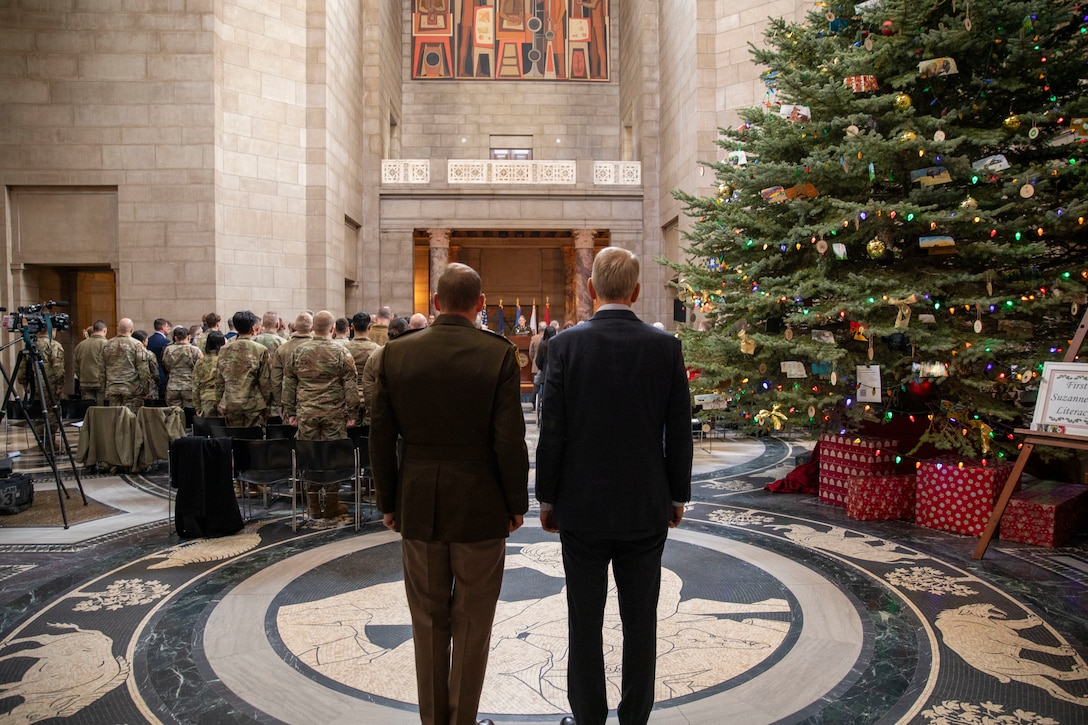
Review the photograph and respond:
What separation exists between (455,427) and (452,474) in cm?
18

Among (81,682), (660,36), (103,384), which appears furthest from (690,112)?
(81,682)

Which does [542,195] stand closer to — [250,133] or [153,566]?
[250,133]

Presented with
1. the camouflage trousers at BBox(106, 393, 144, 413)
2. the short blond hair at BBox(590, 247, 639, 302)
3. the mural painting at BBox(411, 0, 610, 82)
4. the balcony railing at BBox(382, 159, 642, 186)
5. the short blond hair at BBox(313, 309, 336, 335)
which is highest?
the mural painting at BBox(411, 0, 610, 82)

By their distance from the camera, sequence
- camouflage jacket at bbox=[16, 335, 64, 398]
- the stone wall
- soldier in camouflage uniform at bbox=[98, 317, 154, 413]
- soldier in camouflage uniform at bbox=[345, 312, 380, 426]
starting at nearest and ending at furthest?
1. soldier in camouflage uniform at bbox=[345, 312, 380, 426]
2. soldier in camouflage uniform at bbox=[98, 317, 154, 413]
3. camouflage jacket at bbox=[16, 335, 64, 398]
4. the stone wall

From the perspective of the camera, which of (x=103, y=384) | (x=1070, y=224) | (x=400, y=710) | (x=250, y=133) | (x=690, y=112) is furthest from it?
(x=690, y=112)

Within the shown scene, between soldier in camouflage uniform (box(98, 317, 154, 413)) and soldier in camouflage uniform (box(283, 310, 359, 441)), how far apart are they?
3765 mm

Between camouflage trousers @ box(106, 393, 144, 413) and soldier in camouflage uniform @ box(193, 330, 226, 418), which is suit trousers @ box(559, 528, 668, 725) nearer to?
soldier in camouflage uniform @ box(193, 330, 226, 418)

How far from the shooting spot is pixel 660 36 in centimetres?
1922

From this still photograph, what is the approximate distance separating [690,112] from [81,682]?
1536 cm

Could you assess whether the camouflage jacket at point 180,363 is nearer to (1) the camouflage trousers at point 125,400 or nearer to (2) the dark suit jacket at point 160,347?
(1) the camouflage trousers at point 125,400

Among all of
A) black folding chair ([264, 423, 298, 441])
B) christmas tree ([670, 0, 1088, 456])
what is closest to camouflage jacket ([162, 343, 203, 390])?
black folding chair ([264, 423, 298, 441])

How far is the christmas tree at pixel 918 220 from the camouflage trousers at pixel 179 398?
267 inches

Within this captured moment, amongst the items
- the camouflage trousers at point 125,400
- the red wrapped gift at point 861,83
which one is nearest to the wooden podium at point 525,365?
the camouflage trousers at point 125,400

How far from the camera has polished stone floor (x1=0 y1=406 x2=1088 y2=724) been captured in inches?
123
